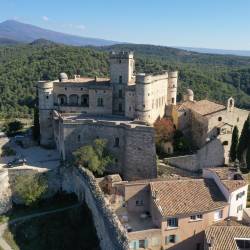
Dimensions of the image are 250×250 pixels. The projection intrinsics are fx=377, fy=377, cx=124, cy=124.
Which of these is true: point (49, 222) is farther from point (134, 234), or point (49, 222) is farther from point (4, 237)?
point (134, 234)

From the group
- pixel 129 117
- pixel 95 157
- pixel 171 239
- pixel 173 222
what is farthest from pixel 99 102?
pixel 171 239

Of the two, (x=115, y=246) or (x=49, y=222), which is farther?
(x=49, y=222)

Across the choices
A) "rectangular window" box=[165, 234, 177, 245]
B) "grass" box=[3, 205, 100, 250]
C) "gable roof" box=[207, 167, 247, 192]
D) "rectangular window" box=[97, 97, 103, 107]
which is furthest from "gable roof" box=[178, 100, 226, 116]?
"rectangular window" box=[165, 234, 177, 245]

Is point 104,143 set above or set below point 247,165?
above

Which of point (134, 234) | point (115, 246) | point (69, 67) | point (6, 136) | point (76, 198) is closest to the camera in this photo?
point (115, 246)

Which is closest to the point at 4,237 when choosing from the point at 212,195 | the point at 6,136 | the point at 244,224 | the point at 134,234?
the point at 134,234

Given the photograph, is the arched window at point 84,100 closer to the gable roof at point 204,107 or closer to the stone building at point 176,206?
the gable roof at point 204,107

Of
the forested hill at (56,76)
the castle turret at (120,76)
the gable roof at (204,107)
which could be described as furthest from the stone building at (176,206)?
the forested hill at (56,76)

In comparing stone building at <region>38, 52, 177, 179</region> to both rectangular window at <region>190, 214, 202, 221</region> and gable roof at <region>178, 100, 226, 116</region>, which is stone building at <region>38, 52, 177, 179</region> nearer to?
gable roof at <region>178, 100, 226, 116</region>
